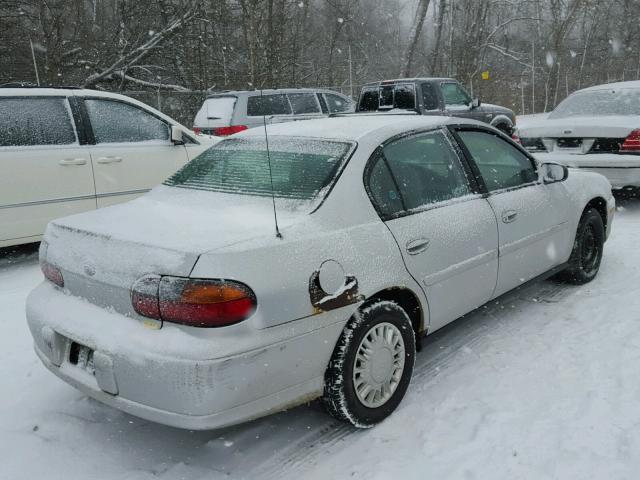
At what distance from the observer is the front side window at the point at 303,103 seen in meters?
12.6

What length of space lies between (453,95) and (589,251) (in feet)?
27.4

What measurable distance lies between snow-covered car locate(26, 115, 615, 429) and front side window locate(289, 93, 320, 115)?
29.6ft

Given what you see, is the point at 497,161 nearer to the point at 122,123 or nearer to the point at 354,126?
the point at 354,126

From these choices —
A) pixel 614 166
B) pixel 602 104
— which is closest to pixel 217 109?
pixel 602 104

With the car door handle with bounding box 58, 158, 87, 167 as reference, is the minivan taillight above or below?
below

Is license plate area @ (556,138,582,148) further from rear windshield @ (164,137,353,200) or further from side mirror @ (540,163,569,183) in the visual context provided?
rear windshield @ (164,137,353,200)

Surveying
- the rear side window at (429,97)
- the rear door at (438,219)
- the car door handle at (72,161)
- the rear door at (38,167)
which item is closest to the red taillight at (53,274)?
the rear door at (438,219)

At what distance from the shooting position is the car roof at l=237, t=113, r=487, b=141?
10.8 ft

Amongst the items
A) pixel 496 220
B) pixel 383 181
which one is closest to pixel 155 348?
pixel 383 181

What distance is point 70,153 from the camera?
18.5ft

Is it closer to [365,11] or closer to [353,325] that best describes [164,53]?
[353,325]

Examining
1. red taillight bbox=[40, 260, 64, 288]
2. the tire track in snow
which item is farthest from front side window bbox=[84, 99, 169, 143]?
the tire track in snow

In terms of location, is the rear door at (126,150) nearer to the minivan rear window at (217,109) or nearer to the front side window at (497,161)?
the front side window at (497,161)

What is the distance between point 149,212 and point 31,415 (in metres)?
1.26
